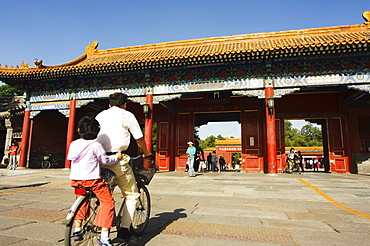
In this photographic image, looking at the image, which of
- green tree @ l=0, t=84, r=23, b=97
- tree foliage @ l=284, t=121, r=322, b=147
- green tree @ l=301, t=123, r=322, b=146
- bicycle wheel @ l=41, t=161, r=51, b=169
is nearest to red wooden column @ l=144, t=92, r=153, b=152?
bicycle wheel @ l=41, t=161, r=51, b=169

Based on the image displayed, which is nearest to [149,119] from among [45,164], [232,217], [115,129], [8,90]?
[45,164]

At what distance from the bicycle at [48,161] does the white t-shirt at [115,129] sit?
39.3 ft

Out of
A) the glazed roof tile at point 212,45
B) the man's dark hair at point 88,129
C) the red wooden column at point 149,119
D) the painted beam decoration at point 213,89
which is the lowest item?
the man's dark hair at point 88,129

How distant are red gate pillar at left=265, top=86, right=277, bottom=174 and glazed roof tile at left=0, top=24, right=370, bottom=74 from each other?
1.96m

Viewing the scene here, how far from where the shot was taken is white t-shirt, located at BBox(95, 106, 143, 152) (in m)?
2.32

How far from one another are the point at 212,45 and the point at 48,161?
10.3 m

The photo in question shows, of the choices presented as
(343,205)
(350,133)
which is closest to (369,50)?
(350,133)

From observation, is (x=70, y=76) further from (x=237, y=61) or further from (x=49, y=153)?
(x=237, y=61)

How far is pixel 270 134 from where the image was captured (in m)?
8.84

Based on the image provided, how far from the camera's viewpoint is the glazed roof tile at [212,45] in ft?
33.0

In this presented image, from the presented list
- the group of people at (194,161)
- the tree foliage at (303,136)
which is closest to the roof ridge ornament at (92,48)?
the group of people at (194,161)

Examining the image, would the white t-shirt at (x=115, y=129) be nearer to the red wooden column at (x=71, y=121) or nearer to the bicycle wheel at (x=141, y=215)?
the bicycle wheel at (x=141, y=215)

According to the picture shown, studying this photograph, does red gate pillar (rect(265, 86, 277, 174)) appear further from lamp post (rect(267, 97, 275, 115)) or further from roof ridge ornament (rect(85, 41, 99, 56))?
roof ridge ornament (rect(85, 41, 99, 56))

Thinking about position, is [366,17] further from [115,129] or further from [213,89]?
[115,129]
